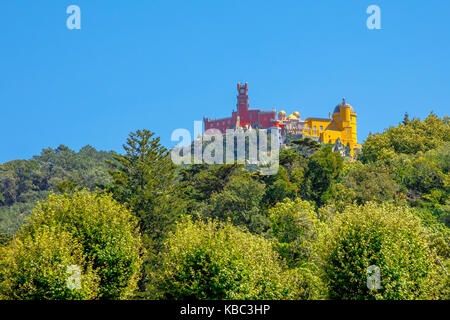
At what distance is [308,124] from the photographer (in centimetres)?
12319

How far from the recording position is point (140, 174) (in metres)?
52.9

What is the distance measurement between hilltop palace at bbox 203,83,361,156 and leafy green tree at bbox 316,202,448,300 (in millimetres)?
82412

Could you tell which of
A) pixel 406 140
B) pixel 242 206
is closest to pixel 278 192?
pixel 242 206

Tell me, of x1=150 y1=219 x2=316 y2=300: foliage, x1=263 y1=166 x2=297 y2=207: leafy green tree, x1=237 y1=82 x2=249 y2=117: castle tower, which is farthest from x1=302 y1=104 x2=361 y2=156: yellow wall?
x1=150 y1=219 x2=316 y2=300: foliage

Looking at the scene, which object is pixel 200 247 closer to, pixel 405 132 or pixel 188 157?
pixel 405 132

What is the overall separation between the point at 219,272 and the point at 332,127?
9453 cm

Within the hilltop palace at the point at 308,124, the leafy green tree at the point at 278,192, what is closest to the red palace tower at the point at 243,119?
the hilltop palace at the point at 308,124

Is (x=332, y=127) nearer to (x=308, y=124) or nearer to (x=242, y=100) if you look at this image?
(x=308, y=124)

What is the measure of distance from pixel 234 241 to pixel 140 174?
2067 cm

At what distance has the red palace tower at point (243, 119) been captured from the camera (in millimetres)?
130750

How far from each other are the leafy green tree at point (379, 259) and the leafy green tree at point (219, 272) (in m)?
2.97

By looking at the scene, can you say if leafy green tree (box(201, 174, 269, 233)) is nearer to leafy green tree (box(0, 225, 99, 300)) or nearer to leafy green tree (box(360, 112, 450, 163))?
leafy green tree (box(0, 225, 99, 300))

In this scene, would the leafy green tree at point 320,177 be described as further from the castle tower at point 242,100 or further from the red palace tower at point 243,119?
the castle tower at point 242,100

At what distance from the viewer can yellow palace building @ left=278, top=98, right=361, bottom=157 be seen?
119 m
